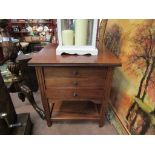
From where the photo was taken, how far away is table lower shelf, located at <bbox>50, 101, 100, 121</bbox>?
1.22 meters

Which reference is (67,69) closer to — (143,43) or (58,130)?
(143,43)

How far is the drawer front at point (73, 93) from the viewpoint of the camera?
0.99 metres

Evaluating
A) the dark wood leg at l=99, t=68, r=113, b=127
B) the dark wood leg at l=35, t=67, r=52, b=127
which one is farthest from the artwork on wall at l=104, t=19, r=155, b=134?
the dark wood leg at l=35, t=67, r=52, b=127

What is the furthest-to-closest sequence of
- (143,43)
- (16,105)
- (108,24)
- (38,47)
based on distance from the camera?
(38,47)
(16,105)
(108,24)
(143,43)

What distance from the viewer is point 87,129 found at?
1261 millimetres

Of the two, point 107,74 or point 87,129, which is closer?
point 107,74

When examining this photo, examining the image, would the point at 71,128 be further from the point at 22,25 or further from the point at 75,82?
the point at 22,25

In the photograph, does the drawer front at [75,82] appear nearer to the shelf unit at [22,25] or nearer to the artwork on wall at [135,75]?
the artwork on wall at [135,75]

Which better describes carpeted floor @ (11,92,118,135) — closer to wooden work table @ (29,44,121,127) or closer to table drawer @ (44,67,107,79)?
wooden work table @ (29,44,121,127)

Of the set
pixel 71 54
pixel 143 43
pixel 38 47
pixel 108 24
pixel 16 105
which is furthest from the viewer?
pixel 38 47

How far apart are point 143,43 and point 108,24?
2.03ft

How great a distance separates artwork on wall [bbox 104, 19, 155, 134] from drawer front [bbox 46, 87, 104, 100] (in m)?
0.26

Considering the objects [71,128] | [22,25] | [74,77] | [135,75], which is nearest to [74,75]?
[74,77]

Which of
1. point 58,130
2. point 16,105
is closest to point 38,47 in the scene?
point 16,105
